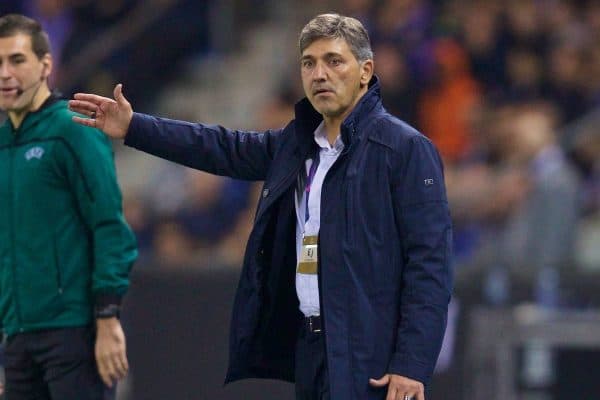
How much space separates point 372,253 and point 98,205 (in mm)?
1441


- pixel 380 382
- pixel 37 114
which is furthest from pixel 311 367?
pixel 37 114

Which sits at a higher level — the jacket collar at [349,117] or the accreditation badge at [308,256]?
the jacket collar at [349,117]

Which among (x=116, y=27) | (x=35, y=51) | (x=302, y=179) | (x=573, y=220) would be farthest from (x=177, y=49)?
(x=302, y=179)

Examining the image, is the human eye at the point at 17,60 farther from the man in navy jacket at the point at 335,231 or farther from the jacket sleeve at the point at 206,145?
the jacket sleeve at the point at 206,145

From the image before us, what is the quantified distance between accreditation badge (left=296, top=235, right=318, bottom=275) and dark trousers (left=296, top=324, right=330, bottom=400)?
0.64ft

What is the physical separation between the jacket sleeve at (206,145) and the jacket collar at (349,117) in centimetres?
22

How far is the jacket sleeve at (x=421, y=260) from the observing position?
15.5 ft

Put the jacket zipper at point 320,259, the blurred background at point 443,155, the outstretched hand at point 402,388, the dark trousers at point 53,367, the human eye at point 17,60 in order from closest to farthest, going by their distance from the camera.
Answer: the outstretched hand at point 402,388 → the jacket zipper at point 320,259 → the dark trousers at point 53,367 → the human eye at point 17,60 → the blurred background at point 443,155

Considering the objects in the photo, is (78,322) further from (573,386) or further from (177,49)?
(177,49)

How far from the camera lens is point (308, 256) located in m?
4.99

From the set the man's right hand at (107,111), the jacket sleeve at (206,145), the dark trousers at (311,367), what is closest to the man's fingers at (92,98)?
the man's right hand at (107,111)

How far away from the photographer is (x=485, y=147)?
1090 cm

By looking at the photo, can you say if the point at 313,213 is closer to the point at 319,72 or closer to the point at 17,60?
the point at 319,72

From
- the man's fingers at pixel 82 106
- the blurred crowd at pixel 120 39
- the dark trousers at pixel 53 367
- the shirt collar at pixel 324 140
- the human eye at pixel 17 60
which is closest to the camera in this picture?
the shirt collar at pixel 324 140
